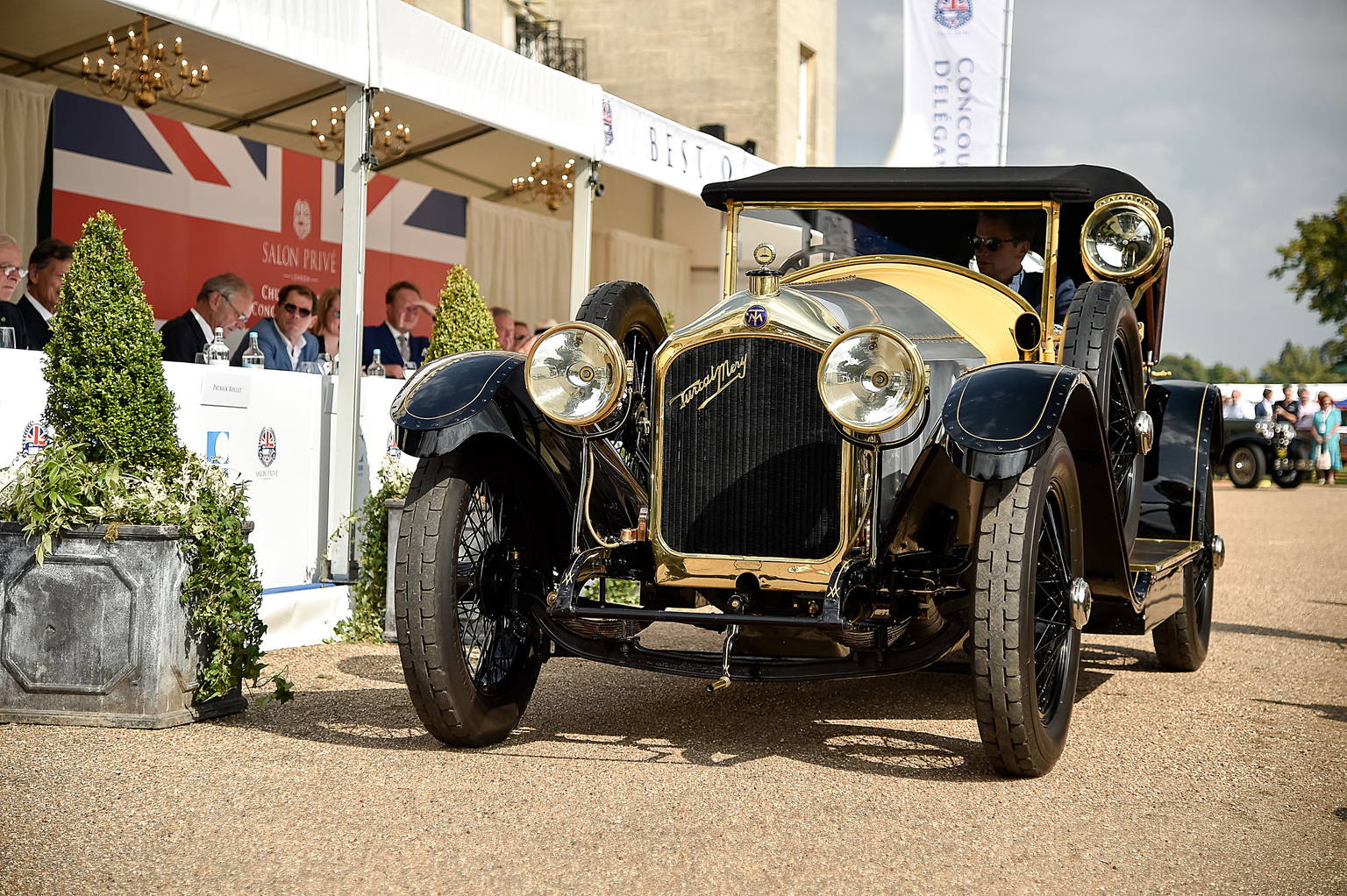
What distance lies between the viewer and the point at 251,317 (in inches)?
431

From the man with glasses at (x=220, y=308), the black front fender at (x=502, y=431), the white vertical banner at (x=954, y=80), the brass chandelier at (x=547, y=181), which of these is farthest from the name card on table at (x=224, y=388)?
the white vertical banner at (x=954, y=80)

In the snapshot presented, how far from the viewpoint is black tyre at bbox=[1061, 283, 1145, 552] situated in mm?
4309

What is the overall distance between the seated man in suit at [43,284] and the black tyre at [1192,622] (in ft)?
22.4

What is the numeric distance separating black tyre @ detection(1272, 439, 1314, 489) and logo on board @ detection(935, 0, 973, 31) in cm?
1350

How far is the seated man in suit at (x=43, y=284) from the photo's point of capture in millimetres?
8203

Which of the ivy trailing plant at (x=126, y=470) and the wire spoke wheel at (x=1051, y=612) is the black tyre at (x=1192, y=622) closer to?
the wire spoke wheel at (x=1051, y=612)

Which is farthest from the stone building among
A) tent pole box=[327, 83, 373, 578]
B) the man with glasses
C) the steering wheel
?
the steering wheel

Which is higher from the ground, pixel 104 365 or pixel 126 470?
pixel 104 365

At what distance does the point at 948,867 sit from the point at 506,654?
192 centimetres

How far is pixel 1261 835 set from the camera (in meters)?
3.32

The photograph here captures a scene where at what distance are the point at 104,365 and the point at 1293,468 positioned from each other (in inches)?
829

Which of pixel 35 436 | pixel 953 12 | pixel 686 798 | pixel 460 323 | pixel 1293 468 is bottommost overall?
pixel 686 798

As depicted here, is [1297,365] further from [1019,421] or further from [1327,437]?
[1019,421]

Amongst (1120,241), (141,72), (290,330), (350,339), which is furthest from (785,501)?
(290,330)
